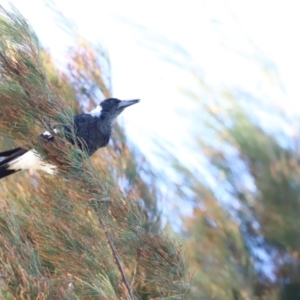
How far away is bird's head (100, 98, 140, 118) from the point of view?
7.93 ft

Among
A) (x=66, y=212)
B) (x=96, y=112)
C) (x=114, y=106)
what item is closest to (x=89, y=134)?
(x=96, y=112)

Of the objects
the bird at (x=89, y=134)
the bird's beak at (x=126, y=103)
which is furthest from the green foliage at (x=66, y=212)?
the bird's beak at (x=126, y=103)

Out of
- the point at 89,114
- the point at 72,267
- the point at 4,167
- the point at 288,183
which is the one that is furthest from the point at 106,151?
the point at 72,267

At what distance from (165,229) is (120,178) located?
0.18 metres

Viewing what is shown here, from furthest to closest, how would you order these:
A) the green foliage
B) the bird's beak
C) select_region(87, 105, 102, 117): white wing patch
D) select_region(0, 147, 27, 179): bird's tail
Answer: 1. the bird's beak
2. select_region(87, 105, 102, 117): white wing patch
3. select_region(0, 147, 27, 179): bird's tail
4. the green foliage

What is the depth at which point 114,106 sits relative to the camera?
2.48 m

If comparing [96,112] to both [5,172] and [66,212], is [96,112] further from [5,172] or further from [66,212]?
[66,212]

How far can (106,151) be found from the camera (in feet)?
7.69

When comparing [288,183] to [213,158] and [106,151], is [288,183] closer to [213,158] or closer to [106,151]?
[213,158]

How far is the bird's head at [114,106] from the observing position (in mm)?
2418

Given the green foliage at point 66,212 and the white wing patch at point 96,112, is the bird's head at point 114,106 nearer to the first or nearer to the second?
the white wing patch at point 96,112

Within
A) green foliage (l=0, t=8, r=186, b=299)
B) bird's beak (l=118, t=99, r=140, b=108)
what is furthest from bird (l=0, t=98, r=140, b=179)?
green foliage (l=0, t=8, r=186, b=299)

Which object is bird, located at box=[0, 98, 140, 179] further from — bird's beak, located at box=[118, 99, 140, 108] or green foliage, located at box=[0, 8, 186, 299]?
green foliage, located at box=[0, 8, 186, 299]

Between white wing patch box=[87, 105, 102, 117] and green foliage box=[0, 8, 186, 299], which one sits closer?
green foliage box=[0, 8, 186, 299]
